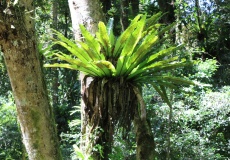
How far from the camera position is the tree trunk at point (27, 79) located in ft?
4.75

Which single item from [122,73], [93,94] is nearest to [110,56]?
[122,73]

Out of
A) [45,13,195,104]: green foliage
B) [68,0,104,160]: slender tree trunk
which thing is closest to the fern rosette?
[45,13,195,104]: green foliage

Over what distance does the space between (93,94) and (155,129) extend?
10.3 ft

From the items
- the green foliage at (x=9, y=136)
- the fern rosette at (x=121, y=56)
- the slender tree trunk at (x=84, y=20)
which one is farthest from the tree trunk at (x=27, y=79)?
the green foliage at (x=9, y=136)


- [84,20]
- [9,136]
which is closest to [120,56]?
[84,20]

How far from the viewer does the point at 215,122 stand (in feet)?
17.3

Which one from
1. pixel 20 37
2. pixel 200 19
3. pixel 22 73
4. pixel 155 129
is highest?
pixel 200 19

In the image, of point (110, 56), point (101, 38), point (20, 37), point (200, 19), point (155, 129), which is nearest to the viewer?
point (20, 37)

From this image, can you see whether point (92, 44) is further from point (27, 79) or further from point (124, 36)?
point (27, 79)

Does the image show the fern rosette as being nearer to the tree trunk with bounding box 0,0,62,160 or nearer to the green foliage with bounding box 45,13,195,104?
the green foliage with bounding box 45,13,195,104

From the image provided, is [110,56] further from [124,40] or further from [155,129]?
[155,129]

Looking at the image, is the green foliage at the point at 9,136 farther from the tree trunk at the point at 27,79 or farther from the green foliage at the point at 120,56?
the tree trunk at the point at 27,79

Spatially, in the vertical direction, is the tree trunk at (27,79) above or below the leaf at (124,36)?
below

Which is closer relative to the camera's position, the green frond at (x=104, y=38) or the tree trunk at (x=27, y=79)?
the tree trunk at (x=27, y=79)
